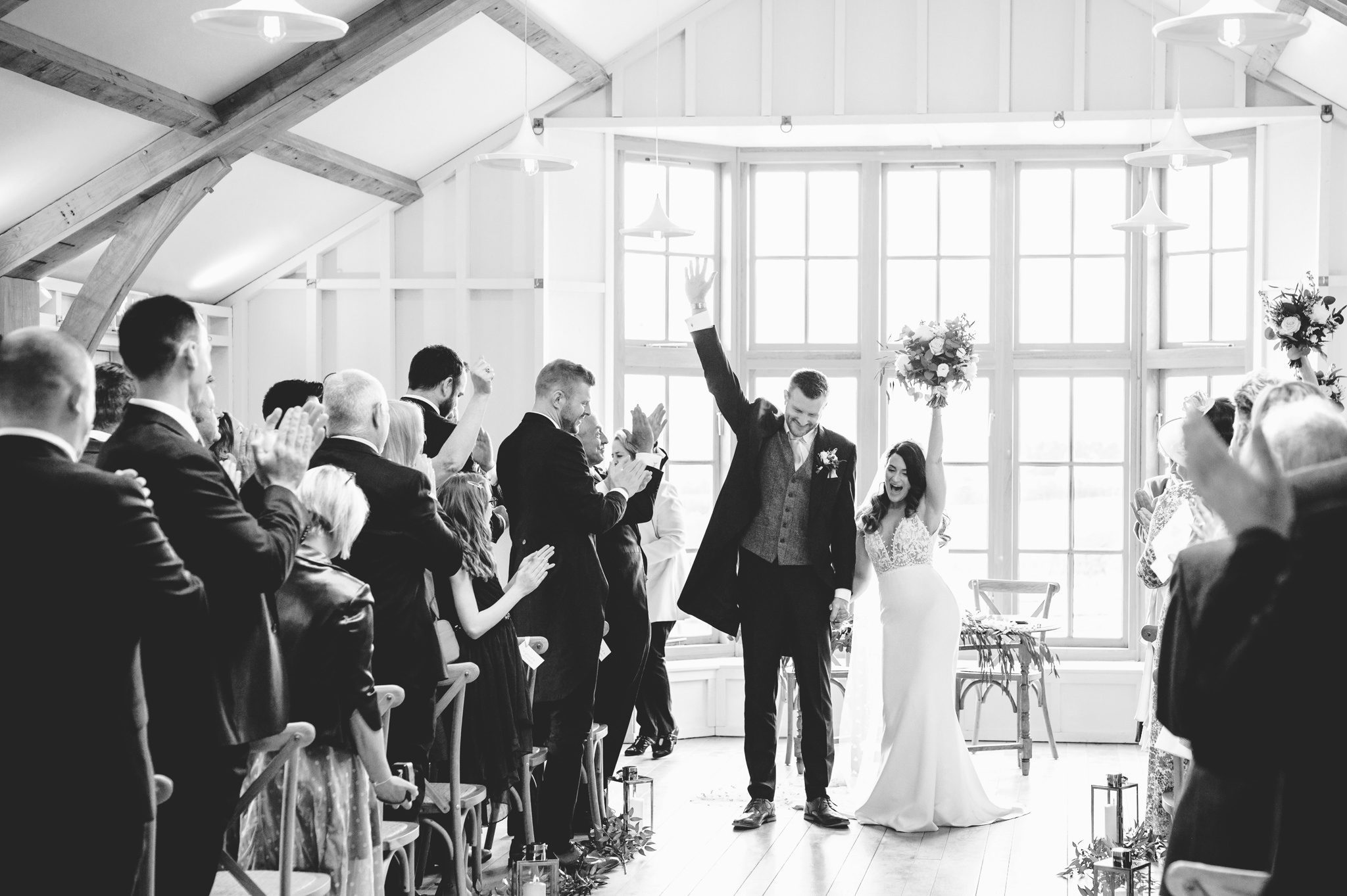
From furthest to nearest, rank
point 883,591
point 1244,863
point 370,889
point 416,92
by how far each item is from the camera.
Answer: point 416,92 → point 883,591 → point 370,889 → point 1244,863

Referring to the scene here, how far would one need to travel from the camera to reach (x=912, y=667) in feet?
18.7

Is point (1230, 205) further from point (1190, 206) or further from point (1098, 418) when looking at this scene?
point (1098, 418)

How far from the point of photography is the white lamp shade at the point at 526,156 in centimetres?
577

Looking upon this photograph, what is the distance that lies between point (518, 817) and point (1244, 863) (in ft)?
9.96

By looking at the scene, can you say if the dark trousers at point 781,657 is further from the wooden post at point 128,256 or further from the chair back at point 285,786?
the wooden post at point 128,256

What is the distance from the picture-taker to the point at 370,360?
814 centimetres

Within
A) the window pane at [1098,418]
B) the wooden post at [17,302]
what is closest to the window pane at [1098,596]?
the window pane at [1098,418]

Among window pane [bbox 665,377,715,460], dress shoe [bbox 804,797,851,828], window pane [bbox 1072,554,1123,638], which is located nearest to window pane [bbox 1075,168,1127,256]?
window pane [bbox 1072,554,1123,638]

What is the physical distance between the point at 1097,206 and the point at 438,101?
405 centimetres

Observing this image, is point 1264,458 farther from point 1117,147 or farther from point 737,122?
point 1117,147

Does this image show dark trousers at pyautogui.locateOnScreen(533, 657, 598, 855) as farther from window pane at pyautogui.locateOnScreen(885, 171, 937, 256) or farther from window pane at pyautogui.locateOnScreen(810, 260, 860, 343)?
window pane at pyautogui.locateOnScreen(885, 171, 937, 256)

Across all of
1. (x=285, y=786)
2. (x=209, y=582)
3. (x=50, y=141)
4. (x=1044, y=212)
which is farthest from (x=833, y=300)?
(x=209, y=582)

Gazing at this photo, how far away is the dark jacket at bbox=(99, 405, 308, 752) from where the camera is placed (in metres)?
2.55

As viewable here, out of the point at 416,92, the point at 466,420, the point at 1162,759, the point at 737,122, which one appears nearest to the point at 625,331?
the point at 737,122
